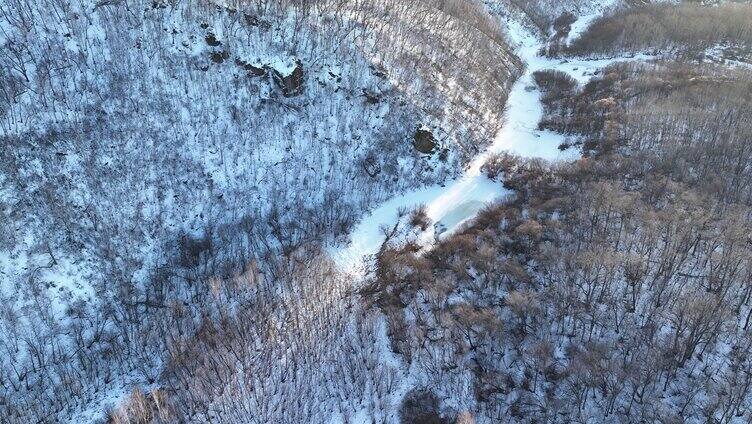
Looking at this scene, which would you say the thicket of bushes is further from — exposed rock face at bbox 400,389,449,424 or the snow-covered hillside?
exposed rock face at bbox 400,389,449,424

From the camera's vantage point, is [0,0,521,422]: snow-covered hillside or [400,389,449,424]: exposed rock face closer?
[400,389,449,424]: exposed rock face

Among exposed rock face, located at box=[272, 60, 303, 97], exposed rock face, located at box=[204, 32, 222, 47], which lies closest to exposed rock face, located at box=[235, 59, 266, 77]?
exposed rock face, located at box=[272, 60, 303, 97]

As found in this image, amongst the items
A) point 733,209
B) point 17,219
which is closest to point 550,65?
point 733,209

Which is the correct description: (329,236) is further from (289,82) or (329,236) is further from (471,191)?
(289,82)

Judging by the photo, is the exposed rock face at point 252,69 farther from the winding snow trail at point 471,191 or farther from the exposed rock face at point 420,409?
the exposed rock face at point 420,409

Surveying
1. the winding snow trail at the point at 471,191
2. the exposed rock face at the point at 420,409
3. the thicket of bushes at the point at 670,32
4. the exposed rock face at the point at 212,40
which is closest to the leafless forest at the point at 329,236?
the exposed rock face at the point at 420,409
